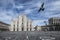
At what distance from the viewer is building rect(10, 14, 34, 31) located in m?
2.79

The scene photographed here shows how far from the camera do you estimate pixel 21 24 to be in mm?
2789

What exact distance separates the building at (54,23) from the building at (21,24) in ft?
1.65

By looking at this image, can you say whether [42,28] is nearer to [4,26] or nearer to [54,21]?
[54,21]

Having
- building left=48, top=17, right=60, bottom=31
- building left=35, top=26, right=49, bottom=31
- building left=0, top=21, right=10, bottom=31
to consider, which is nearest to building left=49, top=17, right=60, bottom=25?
building left=48, top=17, right=60, bottom=31

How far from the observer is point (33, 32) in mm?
2924

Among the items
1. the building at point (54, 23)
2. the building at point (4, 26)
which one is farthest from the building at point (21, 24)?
the building at point (54, 23)

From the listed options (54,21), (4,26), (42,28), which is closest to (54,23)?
(54,21)

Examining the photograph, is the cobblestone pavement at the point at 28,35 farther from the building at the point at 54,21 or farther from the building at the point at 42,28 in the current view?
the building at the point at 54,21

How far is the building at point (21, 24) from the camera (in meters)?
2.79

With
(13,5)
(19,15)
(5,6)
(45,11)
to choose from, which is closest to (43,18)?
(45,11)

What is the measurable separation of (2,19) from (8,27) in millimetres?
265

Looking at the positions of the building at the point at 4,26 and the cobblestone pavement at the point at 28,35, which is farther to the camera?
the cobblestone pavement at the point at 28,35

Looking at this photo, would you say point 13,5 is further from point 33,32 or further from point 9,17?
point 33,32

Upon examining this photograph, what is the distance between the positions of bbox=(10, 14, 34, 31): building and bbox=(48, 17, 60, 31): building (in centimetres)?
50
